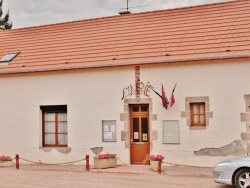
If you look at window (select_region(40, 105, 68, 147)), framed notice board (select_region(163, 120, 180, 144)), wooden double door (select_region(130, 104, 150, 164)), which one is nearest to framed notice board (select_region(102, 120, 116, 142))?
wooden double door (select_region(130, 104, 150, 164))

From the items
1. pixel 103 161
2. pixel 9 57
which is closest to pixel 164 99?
pixel 103 161

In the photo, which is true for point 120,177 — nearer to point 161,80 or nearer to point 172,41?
point 161,80

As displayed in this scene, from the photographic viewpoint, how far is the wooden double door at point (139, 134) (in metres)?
16.5

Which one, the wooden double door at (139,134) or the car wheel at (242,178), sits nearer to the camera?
the car wheel at (242,178)

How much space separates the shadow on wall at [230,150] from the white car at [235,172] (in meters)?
3.93

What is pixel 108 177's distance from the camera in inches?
542

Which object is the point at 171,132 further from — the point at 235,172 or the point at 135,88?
the point at 235,172

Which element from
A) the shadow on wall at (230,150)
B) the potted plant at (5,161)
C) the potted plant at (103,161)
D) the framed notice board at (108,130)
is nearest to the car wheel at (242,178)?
the shadow on wall at (230,150)

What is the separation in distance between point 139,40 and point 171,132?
4234 mm

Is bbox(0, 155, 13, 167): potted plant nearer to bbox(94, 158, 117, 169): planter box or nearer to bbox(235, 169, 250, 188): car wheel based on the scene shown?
bbox(94, 158, 117, 169): planter box

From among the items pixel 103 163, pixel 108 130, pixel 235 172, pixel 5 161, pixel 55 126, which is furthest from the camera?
pixel 55 126

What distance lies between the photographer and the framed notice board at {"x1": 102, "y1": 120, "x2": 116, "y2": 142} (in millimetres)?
16781

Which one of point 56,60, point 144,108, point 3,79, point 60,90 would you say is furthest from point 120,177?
point 3,79

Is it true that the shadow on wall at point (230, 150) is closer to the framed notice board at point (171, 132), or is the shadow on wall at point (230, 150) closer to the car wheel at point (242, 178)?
the framed notice board at point (171, 132)
